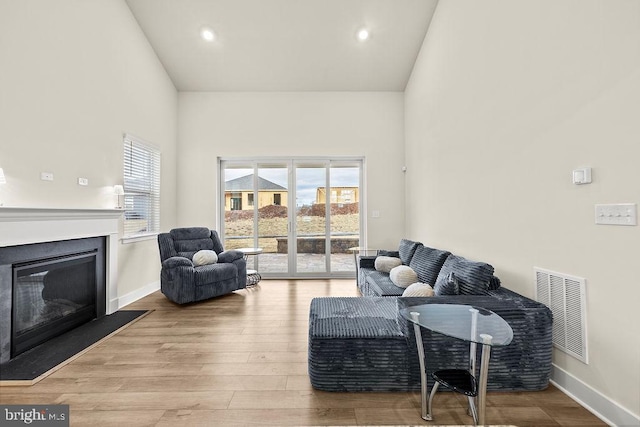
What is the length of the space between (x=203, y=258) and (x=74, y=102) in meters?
2.34

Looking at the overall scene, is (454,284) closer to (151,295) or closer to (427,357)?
(427,357)

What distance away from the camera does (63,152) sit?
9.48ft

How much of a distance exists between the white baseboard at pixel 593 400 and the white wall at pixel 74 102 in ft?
14.5

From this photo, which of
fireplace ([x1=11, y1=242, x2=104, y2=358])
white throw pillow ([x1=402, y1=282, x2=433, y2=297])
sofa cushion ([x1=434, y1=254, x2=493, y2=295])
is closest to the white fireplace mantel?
fireplace ([x1=11, y1=242, x2=104, y2=358])

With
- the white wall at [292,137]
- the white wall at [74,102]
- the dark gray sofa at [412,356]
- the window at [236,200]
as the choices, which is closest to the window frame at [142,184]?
the white wall at [74,102]

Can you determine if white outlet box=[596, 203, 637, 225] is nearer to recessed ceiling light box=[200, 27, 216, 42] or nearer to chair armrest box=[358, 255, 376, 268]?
chair armrest box=[358, 255, 376, 268]

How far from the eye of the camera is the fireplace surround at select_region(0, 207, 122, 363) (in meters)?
2.29

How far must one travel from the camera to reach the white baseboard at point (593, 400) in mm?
1508

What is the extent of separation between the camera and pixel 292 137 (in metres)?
5.30

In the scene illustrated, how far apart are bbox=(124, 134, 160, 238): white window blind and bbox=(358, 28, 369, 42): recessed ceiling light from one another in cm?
367

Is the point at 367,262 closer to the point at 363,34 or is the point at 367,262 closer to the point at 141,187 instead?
the point at 363,34

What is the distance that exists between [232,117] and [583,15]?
4862 millimetres

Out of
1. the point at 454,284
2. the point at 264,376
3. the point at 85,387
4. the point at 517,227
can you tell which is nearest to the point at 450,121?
the point at 517,227

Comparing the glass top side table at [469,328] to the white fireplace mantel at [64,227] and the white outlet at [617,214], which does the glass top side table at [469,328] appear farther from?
the white fireplace mantel at [64,227]
